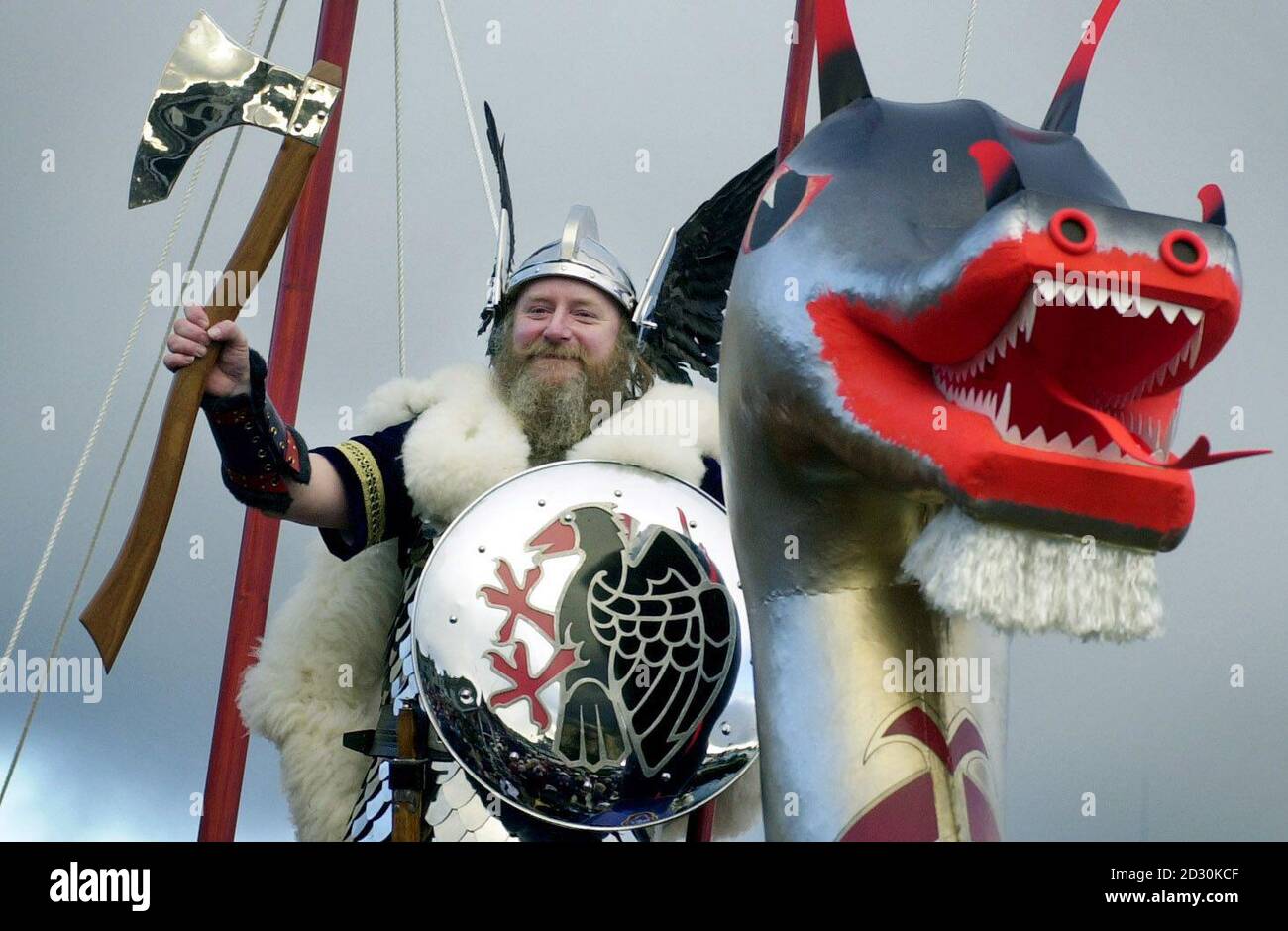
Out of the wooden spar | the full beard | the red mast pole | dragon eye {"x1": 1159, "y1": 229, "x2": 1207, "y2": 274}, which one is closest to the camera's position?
dragon eye {"x1": 1159, "y1": 229, "x2": 1207, "y2": 274}

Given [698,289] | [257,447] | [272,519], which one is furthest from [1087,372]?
[272,519]

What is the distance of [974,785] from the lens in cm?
179

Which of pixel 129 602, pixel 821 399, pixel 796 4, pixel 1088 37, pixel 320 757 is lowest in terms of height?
pixel 320 757

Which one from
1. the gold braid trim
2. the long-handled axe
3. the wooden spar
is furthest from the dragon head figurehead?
the gold braid trim

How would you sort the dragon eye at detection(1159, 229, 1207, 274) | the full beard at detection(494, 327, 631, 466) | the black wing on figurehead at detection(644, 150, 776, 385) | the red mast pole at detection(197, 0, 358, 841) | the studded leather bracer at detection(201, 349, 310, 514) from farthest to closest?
the red mast pole at detection(197, 0, 358, 841), the black wing on figurehead at detection(644, 150, 776, 385), the full beard at detection(494, 327, 631, 466), the studded leather bracer at detection(201, 349, 310, 514), the dragon eye at detection(1159, 229, 1207, 274)

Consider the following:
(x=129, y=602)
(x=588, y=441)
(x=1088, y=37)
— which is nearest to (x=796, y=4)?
(x=588, y=441)

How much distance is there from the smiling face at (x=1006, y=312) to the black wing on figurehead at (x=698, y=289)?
6.42ft

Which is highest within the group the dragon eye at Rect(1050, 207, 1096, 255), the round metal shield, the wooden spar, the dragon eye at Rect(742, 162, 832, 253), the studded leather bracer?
the wooden spar

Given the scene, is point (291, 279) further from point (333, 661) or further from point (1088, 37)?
point (1088, 37)

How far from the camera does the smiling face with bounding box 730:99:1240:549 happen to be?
147 centimetres

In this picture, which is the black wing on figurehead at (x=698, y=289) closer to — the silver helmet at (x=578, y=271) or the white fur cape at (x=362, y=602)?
the silver helmet at (x=578, y=271)

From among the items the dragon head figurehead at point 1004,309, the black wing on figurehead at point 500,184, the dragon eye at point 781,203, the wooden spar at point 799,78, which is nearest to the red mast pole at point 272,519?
the black wing on figurehead at point 500,184

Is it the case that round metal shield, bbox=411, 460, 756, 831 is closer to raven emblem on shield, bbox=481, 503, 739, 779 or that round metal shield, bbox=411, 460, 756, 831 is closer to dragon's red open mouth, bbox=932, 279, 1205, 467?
raven emblem on shield, bbox=481, 503, 739, 779
